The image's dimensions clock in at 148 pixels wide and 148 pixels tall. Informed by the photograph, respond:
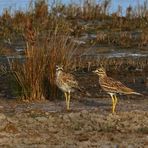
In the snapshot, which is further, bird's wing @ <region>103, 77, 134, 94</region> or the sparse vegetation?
the sparse vegetation

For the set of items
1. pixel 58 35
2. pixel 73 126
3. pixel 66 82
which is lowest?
pixel 73 126

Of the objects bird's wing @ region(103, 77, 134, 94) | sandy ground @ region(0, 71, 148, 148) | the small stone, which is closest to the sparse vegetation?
sandy ground @ region(0, 71, 148, 148)

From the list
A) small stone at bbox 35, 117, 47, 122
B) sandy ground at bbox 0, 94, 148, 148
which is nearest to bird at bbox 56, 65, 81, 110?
sandy ground at bbox 0, 94, 148, 148

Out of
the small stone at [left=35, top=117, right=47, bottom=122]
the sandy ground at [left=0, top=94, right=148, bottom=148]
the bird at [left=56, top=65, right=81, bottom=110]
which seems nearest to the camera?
the sandy ground at [left=0, top=94, right=148, bottom=148]

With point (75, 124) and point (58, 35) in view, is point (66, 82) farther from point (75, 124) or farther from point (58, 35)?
point (58, 35)

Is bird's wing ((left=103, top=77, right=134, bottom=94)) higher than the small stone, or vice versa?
bird's wing ((left=103, top=77, right=134, bottom=94))

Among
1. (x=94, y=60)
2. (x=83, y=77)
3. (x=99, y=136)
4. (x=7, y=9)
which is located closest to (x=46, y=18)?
(x=7, y=9)

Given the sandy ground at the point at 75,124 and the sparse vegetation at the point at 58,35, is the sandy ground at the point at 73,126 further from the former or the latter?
the sparse vegetation at the point at 58,35

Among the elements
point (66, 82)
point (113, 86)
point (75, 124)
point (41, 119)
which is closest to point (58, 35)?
point (66, 82)

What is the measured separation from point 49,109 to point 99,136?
101 inches

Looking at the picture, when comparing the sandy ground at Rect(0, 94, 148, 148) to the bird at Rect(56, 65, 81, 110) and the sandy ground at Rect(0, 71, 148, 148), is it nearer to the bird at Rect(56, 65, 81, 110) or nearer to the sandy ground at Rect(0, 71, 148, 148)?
the sandy ground at Rect(0, 71, 148, 148)

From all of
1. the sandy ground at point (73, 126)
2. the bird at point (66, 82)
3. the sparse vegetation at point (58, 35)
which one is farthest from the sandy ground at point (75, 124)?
the sparse vegetation at point (58, 35)

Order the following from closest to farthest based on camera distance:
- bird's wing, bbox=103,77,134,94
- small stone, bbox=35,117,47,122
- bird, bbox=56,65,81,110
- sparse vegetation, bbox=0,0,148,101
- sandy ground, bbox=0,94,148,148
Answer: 1. sandy ground, bbox=0,94,148,148
2. small stone, bbox=35,117,47,122
3. bird's wing, bbox=103,77,134,94
4. bird, bbox=56,65,81,110
5. sparse vegetation, bbox=0,0,148,101

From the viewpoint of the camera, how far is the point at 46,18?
912 inches
